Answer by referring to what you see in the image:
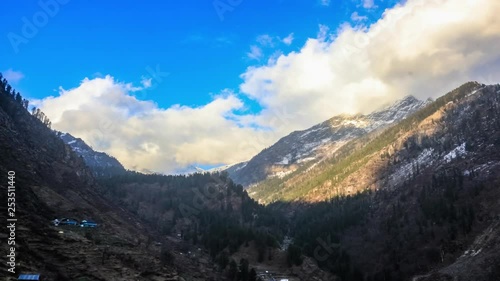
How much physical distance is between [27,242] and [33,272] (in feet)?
37.3

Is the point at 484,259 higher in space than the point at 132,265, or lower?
lower

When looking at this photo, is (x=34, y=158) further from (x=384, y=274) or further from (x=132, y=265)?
(x=384, y=274)

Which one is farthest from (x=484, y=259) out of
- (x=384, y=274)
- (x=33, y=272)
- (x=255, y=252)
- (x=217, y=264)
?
(x=33, y=272)

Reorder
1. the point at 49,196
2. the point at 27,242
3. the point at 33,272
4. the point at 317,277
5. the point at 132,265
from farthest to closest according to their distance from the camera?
the point at 317,277 < the point at 49,196 < the point at 132,265 < the point at 27,242 < the point at 33,272

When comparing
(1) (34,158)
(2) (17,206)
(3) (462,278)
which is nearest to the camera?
(2) (17,206)

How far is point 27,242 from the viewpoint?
64812 mm

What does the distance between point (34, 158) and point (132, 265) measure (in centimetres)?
8268

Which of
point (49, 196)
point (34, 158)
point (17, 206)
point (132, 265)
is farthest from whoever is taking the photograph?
point (34, 158)

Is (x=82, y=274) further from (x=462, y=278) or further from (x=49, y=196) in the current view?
(x=462, y=278)

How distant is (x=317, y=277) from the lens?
512 feet

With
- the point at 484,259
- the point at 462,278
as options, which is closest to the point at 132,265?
the point at 462,278

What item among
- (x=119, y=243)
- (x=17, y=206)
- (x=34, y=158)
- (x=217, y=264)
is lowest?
(x=217, y=264)

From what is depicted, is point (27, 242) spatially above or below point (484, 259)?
above

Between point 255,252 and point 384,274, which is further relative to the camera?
point 384,274
